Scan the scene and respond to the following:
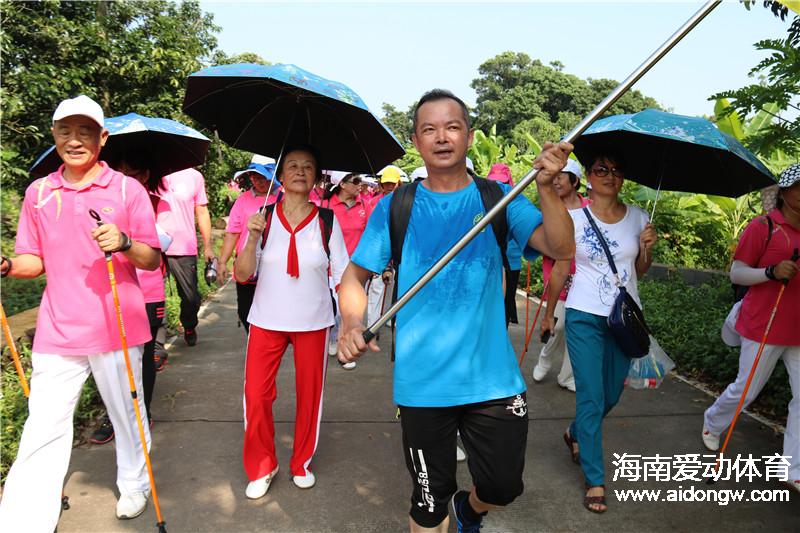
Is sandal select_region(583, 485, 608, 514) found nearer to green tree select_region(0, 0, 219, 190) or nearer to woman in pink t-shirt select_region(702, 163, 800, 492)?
woman in pink t-shirt select_region(702, 163, 800, 492)

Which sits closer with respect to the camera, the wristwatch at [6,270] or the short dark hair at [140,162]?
the wristwatch at [6,270]

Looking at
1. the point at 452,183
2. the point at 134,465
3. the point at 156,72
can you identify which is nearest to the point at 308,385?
the point at 134,465

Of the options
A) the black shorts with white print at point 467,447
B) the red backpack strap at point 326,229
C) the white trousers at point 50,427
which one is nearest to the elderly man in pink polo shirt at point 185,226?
the red backpack strap at point 326,229

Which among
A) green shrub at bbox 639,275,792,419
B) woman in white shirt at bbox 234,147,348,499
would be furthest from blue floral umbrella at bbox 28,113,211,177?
green shrub at bbox 639,275,792,419

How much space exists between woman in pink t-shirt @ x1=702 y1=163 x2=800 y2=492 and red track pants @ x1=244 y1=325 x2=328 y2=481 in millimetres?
2655

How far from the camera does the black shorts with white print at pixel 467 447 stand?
2498mm

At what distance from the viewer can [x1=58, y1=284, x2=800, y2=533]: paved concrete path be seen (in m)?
3.30

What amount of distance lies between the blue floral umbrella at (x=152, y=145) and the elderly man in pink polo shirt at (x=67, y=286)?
3.32ft

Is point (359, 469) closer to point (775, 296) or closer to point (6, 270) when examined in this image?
point (6, 270)

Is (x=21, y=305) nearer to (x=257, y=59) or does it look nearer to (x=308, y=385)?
(x=308, y=385)

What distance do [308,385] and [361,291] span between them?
1248mm

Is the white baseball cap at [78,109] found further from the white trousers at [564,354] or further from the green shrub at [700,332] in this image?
the green shrub at [700,332]

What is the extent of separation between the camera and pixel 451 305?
2.47m

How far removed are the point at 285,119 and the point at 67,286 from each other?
1629 mm
